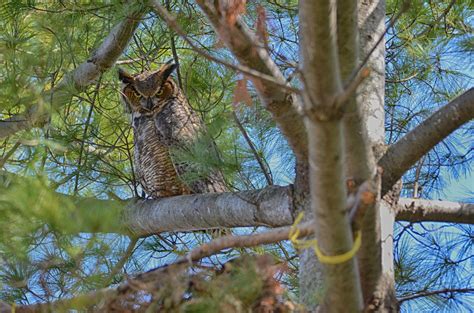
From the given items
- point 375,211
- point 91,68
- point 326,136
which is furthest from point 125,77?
point 326,136

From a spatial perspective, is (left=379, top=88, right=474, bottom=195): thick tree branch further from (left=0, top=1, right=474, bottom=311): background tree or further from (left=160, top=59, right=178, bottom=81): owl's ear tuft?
(left=160, top=59, right=178, bottom=81): owl's ear tuft

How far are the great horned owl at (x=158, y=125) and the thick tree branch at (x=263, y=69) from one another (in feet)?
6.17

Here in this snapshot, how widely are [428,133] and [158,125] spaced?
2195 mm

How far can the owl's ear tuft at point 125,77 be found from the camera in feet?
12.9

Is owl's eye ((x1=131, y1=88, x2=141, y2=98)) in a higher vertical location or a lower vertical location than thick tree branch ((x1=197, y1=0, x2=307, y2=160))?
higher

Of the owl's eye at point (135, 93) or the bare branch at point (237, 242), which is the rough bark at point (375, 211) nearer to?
the bare branch at point (237, 242)

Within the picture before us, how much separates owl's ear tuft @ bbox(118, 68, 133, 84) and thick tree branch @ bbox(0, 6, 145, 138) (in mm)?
361

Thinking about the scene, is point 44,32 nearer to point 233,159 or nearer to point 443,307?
point 233,159

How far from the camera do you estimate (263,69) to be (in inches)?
67.4

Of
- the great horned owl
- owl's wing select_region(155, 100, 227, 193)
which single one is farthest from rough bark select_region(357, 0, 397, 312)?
the great horned owl

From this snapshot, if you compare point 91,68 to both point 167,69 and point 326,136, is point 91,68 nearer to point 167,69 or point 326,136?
point 167,69

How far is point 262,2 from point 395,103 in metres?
0.71

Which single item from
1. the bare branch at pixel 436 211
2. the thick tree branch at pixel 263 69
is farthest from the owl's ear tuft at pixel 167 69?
the thick tree branch at pixel 263 69

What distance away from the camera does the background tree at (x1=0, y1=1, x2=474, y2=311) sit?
1458 millimetres
